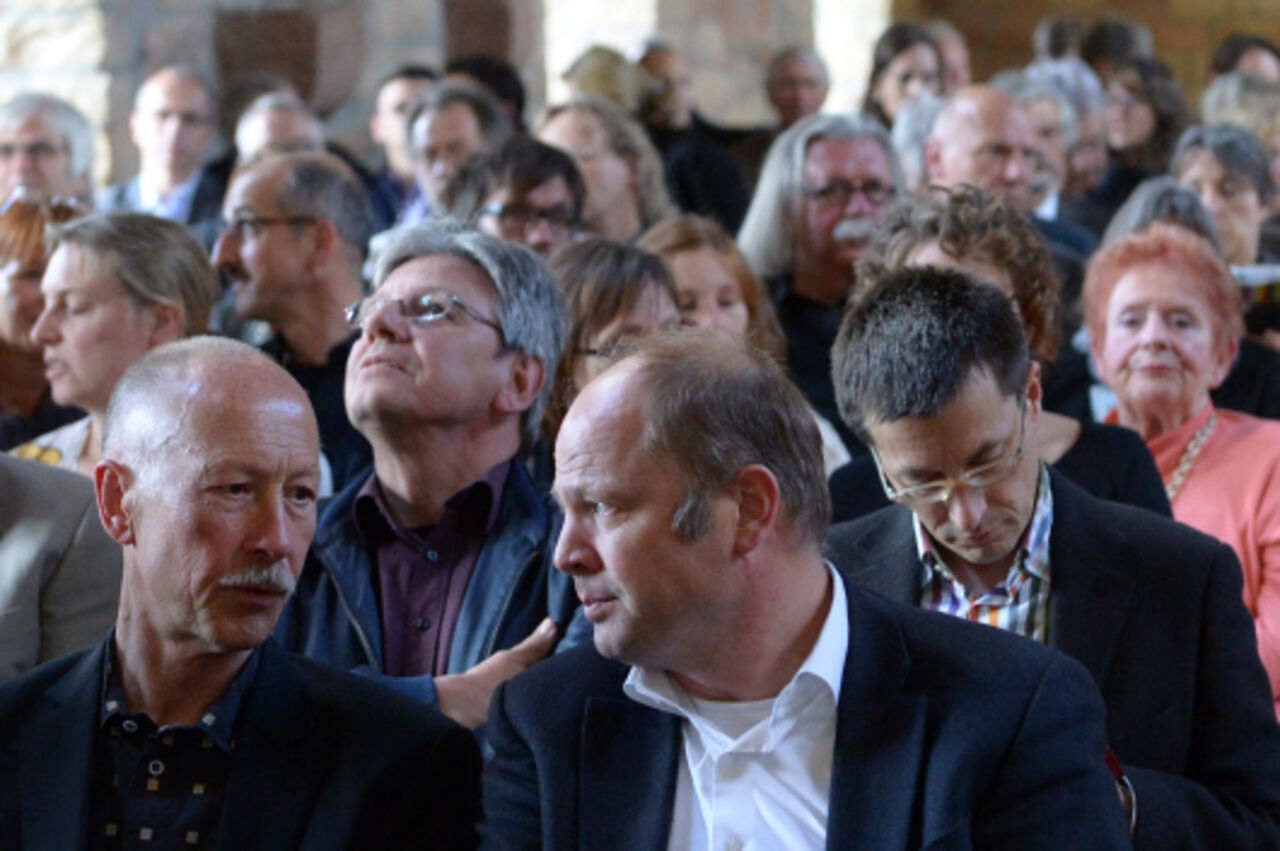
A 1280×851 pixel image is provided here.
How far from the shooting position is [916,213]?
356 cm

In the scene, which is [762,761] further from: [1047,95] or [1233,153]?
[1047,95]

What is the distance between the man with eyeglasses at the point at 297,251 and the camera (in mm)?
4375

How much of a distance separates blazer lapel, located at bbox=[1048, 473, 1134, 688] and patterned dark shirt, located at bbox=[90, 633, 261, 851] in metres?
1.06

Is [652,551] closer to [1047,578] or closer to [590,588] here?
[590,588]

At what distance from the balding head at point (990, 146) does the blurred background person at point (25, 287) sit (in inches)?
93.1

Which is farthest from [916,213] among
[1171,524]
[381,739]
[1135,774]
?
[381,739]

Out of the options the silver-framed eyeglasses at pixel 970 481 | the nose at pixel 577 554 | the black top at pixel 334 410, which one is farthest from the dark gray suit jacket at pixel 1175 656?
the black top at pixel 334 410

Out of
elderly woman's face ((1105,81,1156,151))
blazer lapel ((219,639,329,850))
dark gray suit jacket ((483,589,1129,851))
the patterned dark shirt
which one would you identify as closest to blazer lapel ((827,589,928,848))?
dark gray suit jacket ((483,589,1129,851))

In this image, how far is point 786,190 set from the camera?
4.84 metres

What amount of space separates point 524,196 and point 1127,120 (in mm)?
4165

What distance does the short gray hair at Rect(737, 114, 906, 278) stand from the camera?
478cm

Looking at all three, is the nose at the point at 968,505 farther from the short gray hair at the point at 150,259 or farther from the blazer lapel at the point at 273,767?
the short gray hair at the point at 150,259

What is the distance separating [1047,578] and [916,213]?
1.22 metres

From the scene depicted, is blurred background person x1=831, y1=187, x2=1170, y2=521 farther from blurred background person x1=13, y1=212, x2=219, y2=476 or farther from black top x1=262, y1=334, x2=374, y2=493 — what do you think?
blurred background person x1=13, y1=212, x2=219, y2=476
